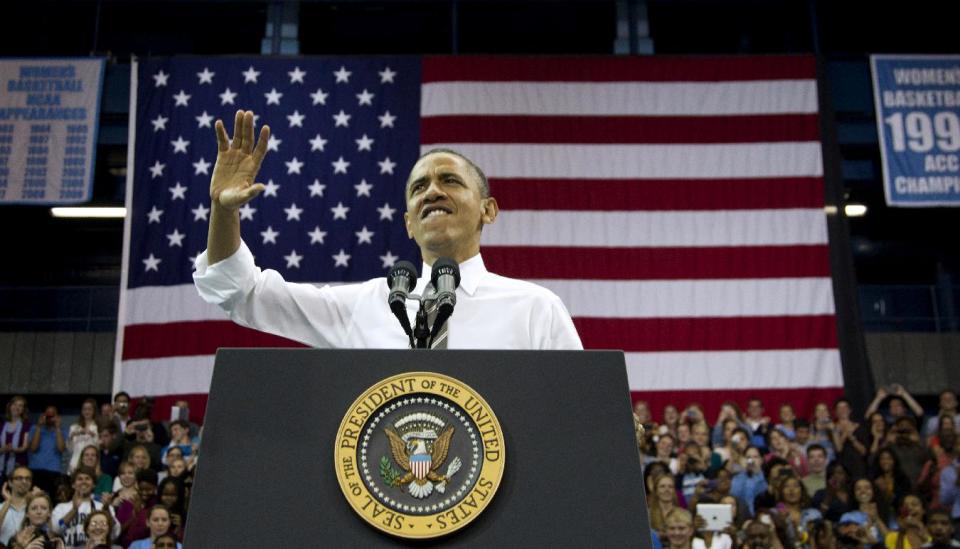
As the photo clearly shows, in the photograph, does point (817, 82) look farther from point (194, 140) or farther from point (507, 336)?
point (507, 336)

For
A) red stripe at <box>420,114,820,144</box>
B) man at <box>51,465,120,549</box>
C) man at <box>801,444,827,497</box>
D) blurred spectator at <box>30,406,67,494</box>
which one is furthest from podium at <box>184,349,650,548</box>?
red stripe at <box>420,114,820,144</box>

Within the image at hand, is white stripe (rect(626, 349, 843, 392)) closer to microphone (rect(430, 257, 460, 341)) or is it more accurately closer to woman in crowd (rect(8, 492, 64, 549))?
woman in crowd (rect(8, 492, 64, 549))

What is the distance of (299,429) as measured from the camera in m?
1.27

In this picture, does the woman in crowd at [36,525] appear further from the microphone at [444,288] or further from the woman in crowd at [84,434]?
the microphone at [444,288]

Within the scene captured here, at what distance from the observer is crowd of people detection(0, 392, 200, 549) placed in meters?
6.20

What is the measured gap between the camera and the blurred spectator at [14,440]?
8.43 meters

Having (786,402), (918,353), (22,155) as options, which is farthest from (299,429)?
(918,353)

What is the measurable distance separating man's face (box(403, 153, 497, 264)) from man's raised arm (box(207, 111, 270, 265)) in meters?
0.35

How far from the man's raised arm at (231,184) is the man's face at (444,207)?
350 mm

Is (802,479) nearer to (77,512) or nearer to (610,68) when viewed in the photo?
(610,68)

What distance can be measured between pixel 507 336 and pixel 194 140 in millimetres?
8987

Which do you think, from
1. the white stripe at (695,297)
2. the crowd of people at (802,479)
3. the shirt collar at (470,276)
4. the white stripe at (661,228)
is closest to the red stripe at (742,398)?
the crowd of people at (802,479)

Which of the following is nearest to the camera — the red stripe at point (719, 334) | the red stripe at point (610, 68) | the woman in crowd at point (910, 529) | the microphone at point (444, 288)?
the microphone at point (444, 288)

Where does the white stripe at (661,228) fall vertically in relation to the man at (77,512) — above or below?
above
